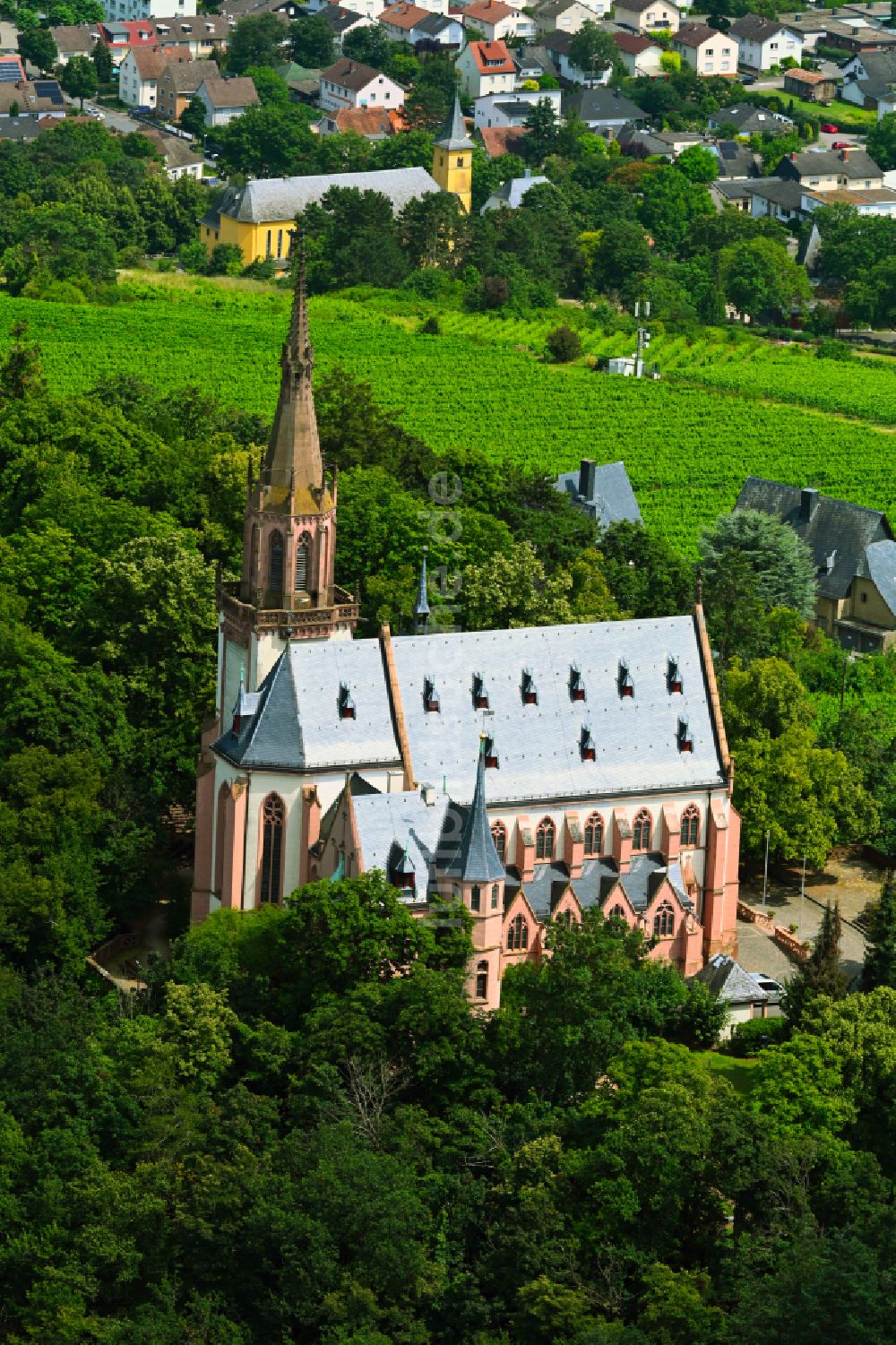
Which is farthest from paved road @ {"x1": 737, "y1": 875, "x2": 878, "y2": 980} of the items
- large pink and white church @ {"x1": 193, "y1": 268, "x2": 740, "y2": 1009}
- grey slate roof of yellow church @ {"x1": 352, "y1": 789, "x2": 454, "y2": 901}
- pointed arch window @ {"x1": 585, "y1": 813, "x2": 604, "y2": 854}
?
grey slate roof of yellow church @ {"x1": 352, "y1": 789, "x2": 454, "y2": 901}

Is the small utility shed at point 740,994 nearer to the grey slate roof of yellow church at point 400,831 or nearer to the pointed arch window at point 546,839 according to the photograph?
the pointed arch window at point 546,839

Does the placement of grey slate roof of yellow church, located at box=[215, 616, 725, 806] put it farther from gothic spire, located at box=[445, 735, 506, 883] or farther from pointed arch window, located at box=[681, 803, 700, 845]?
gothic spire, located at box=[445, 735, 506, 883]

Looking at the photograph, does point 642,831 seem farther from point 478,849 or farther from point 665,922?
point 478,849

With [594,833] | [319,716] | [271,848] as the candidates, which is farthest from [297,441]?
[594,833]

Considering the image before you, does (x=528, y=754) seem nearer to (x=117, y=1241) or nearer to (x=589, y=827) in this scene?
(x=589, y=827)

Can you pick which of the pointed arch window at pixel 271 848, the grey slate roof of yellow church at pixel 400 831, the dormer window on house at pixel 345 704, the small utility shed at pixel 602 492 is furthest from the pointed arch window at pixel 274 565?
the small utility shed at pixel 602 492

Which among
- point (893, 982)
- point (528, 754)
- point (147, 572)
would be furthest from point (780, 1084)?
point (147, 572)
